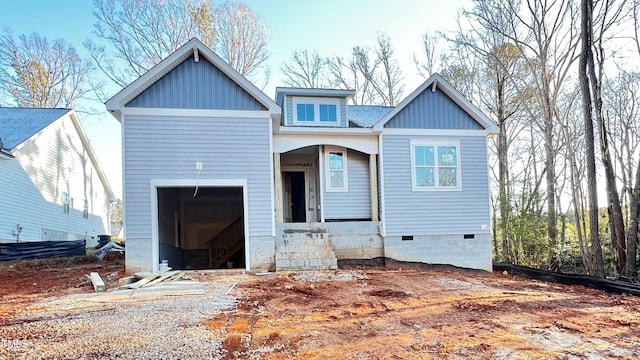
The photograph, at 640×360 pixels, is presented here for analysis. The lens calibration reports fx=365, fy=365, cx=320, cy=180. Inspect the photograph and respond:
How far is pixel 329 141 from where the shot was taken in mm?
10742

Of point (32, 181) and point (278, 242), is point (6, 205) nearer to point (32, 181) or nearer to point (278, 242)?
point (32, 181)

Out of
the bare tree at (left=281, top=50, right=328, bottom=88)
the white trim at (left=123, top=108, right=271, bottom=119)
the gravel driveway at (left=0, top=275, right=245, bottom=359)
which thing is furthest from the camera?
the bare tree at (left=281, top=50, right=328, bottom=88)

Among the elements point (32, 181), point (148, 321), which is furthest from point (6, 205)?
point (148, 321)

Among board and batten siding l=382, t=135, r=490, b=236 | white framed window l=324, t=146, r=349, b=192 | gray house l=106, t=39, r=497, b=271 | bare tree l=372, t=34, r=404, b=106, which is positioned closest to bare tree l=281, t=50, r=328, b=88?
bare tree l=372, t=34, r=404, b=106

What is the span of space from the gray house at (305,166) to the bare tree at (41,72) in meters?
12.7

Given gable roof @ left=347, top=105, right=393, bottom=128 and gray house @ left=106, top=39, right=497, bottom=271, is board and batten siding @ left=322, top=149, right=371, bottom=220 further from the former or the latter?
gable roof @ left=347, top=105, right=393, bottom=128

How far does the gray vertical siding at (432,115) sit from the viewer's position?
10617 mm

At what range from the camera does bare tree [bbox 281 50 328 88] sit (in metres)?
23.6

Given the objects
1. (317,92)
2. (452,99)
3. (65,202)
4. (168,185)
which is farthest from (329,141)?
(65,202)

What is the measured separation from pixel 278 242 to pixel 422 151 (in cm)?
487

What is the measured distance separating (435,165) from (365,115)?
3.58 meters

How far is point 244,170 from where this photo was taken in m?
9.17

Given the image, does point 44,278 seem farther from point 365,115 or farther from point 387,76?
point 387,76

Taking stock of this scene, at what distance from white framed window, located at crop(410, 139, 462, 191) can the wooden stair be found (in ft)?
24.1
